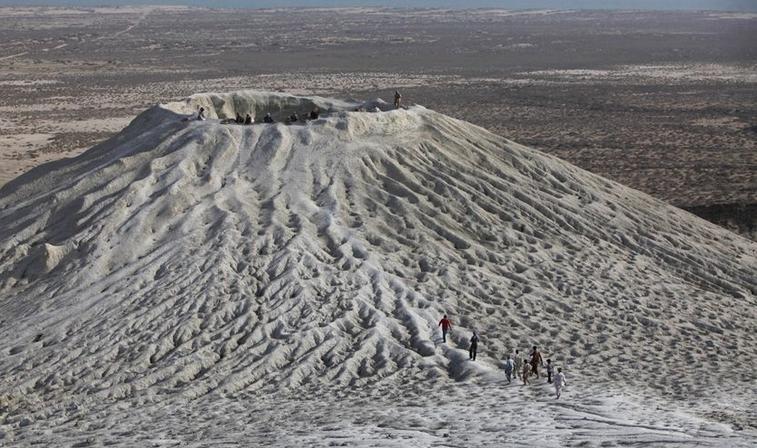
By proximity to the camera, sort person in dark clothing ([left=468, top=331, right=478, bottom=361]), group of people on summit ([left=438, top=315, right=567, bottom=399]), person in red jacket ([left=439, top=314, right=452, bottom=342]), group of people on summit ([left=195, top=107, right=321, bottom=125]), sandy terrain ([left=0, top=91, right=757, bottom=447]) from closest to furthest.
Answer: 1. sandy terrain ([left=0, top=91, right=757, bottom=447])
2. group of people on summit ([left=438, top=315, right=567, bottom=399])
3. person in dark clothing ([left=468, top=331, right=478, bottom=361])
4. person in red jacket ([left=439, top=314, right=452, bottom=342])
5. group of people on summit ([left=195, top=107, right=321, bottom=125])

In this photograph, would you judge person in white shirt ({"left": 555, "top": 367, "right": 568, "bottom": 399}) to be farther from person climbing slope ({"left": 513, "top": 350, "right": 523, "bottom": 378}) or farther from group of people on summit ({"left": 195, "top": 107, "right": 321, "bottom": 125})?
group of people on summit ({"left": 195, "top": 107, "right": 321, "bottom": 125})

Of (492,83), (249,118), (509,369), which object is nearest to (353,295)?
(509,369)

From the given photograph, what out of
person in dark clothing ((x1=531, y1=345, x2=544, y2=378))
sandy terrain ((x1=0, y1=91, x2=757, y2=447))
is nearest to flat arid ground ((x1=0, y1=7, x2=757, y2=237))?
sandy terrain ((x1=0, y1=91, x2=757, y2=447))

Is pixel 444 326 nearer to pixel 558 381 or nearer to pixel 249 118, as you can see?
pixel 558 381

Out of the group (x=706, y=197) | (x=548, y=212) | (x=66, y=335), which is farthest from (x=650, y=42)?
(x=66, y=335)

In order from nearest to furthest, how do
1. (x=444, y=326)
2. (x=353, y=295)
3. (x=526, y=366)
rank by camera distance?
(x=526, y=366) → (x=444, y=326) → (x=353, y=295)

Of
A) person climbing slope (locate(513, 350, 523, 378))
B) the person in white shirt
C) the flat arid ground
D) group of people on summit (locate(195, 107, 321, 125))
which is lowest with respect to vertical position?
the flat arid ground

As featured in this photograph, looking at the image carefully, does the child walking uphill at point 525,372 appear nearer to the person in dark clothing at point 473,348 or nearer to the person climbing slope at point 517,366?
the person climbing slope at point 517,366
